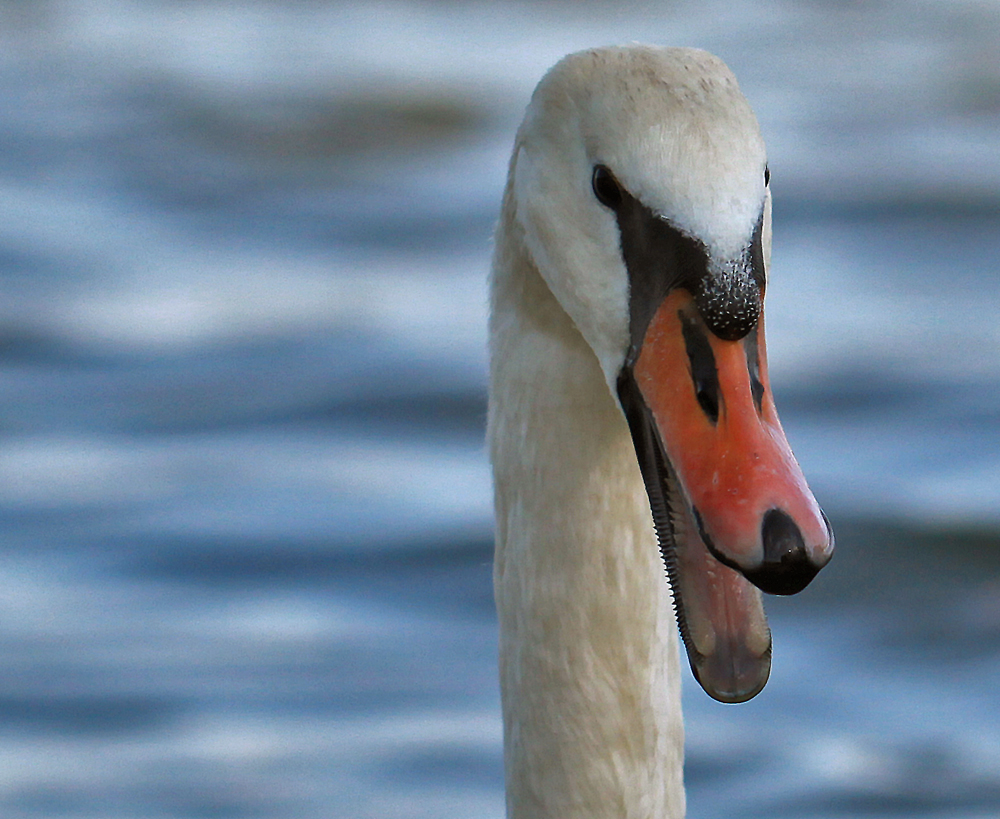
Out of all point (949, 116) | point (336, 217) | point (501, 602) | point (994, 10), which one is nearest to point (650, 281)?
point (501, 602)

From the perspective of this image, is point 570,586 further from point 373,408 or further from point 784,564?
point 373,408

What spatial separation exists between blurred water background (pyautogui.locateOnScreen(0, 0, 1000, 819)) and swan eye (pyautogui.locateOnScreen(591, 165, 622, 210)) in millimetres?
2246

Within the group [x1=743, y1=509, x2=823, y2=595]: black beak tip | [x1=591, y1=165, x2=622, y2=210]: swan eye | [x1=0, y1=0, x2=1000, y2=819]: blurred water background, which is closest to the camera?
[x1=743, y1=509, x2=823, y2=595]: black beak tip

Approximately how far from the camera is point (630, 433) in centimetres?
301

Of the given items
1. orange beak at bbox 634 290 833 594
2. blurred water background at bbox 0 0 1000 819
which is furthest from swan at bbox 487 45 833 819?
blurred water background at bbox 0 0 1000 819

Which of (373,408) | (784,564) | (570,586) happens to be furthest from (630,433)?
(373,408)

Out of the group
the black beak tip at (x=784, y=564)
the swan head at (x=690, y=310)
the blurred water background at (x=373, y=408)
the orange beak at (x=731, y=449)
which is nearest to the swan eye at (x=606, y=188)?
the swan head at (x=690, y=310)

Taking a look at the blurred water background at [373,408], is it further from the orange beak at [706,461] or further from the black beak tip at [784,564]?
the black beak tip at [784,564]

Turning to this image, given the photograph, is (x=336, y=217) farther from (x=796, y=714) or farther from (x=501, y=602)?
(x=501, y=602)

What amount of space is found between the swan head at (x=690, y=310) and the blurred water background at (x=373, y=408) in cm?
214

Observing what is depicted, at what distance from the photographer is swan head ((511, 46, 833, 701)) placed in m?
2.62

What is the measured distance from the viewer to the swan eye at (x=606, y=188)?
2.79m

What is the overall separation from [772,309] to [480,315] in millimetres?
940

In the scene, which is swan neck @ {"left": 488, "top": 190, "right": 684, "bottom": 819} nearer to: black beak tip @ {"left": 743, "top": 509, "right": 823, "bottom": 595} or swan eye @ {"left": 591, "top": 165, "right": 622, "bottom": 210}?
swan eye @ {"left": 591, "top": 165, "right": 622, "bottom": 210}
